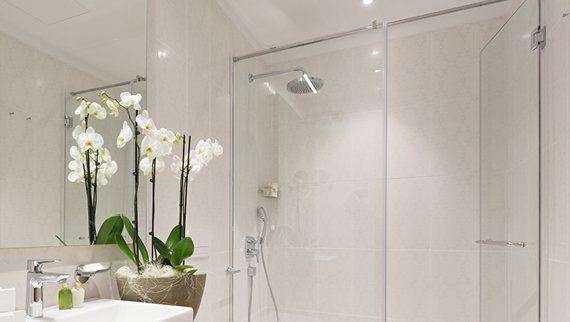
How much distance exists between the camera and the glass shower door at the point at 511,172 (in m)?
1.67

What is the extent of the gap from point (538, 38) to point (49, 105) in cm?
189

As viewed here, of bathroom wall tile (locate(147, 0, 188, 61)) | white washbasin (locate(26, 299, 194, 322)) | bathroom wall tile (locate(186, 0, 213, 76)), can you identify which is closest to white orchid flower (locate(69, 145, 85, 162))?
white washbasin (locate(26, 299, 194, 322))

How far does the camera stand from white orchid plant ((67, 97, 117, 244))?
1217mm

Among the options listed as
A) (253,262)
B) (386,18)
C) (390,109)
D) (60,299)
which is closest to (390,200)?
(390,109)

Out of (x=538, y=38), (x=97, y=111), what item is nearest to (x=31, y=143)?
(x=97, y=111)

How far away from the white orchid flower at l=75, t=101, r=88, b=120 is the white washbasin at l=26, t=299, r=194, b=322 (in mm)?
585

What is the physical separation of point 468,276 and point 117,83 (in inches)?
83.0

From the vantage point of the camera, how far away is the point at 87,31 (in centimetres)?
131

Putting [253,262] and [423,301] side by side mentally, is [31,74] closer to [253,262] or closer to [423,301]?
[253,262]

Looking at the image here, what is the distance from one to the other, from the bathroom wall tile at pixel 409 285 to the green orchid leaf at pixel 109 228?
167 centimetres

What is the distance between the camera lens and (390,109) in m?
2.51

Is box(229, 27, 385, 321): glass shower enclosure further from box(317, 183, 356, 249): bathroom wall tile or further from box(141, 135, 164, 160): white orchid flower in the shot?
box(141, 135, 164, 160): white orchid flower

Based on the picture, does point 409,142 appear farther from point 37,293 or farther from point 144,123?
point 37,293

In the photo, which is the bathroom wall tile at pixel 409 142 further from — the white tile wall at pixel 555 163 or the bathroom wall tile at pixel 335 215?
the white tile wall at pixel 555 163
